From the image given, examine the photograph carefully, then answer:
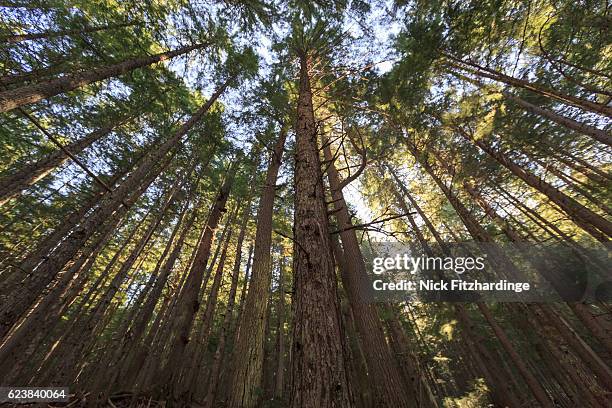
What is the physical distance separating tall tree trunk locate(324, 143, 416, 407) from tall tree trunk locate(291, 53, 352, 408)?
160 cm

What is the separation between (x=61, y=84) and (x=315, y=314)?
A: 7.64 metres

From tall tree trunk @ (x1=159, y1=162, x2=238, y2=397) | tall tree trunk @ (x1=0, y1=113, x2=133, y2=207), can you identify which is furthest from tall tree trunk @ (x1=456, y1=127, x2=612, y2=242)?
tall tree trunk @ (x1=0, y1=113, x2=133, y2=207)

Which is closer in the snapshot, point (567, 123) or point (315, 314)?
point (315, 314)

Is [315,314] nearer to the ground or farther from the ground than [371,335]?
nearer to the ground

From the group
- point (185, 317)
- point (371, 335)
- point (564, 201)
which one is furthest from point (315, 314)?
point (564, 201)

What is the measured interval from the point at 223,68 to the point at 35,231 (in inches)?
559

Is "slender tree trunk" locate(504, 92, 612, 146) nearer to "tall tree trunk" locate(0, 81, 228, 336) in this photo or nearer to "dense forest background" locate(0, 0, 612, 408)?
"dense forest background" locate(0, 0, 612, 408)

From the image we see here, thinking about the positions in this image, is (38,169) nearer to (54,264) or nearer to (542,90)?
(54,264)

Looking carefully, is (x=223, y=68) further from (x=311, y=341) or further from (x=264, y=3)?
(x=311, y=341)

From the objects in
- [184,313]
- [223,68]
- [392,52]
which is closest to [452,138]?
[392,52]

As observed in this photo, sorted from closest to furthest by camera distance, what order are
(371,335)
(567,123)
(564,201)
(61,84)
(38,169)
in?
(61,84), (371,335), (567,123), (564,201), (38,169)

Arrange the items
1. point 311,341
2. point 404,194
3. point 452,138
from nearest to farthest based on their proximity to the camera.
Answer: point 311,341 → point 452,138 → point 404,194

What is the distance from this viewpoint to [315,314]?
198 centimetres

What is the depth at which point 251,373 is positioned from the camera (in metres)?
4.49
